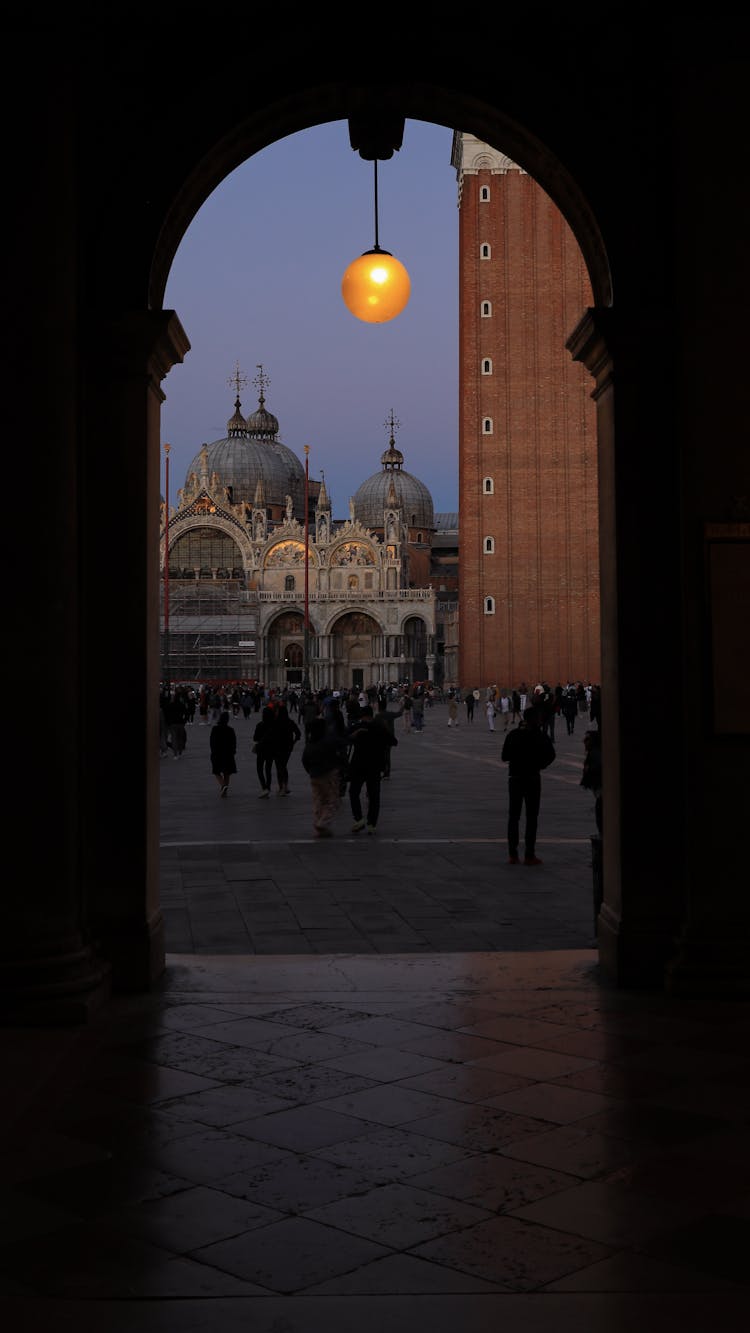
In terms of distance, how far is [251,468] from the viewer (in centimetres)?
9150

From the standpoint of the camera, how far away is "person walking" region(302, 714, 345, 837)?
11641 mm

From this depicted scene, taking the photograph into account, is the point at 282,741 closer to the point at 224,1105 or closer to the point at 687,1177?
the point at 224,1105

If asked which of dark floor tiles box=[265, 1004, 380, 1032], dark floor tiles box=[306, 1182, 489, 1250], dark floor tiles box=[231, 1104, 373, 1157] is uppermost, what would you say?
dark floor tiles box=[306, 1182, 489, 1250]

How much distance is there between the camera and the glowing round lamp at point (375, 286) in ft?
22.7

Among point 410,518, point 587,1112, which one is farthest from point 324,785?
point 410,518

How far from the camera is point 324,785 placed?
38.6 ft

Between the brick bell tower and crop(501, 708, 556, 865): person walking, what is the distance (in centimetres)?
4734

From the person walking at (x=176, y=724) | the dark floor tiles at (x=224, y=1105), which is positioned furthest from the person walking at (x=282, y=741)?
the dark floor tiles at (x=224, y=1105)

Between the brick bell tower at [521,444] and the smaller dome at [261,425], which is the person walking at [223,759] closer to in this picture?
the brick bell tower at [521,444]

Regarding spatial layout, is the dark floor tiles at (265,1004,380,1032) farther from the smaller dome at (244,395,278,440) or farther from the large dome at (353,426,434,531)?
the smaller dome at (244,395,278,440)

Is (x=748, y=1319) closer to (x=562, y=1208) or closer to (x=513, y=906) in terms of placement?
(x=562, y=1208)

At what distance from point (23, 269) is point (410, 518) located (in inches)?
3552

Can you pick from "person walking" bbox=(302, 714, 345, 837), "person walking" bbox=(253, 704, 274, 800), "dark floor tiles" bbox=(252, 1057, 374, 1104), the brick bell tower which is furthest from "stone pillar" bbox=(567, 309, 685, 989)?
the brick bell tower

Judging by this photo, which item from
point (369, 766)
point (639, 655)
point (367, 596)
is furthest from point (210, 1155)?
point (367, 596)
